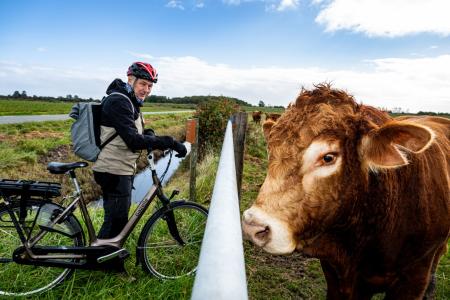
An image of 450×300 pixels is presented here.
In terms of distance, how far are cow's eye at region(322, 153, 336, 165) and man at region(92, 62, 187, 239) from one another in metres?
1.91

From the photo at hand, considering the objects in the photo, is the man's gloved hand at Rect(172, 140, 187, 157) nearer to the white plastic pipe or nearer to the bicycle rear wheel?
the bicycle rear wheel

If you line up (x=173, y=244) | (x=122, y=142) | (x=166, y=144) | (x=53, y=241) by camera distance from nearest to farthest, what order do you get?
(x=122, y=142), (x=166, y=144), (x=53, y=241), (x=173, y=244)

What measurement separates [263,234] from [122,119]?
1.98 meters

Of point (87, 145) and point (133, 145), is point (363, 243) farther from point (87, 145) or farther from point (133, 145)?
point (87, 145)

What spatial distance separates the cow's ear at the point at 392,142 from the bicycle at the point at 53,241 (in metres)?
2.27

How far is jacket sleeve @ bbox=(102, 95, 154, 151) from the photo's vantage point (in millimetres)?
3100

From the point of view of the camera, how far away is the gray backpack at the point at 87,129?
3133mm

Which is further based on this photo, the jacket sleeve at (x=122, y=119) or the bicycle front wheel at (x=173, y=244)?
the bicycle front wheel at (x=173, y=244)

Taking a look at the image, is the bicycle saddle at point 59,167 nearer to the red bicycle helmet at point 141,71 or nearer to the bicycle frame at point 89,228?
the bicycle frame at point 89,228

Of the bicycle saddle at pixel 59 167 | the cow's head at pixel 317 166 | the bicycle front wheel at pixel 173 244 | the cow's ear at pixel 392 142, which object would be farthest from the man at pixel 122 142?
the cow's ear at pixel 392 142

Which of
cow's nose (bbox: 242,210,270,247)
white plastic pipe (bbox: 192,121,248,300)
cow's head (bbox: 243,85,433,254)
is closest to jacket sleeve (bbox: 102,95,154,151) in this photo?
cow's head (bbox: 243,85,433,254)

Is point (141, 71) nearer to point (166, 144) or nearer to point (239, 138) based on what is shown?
point (166, 144)

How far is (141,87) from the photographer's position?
134 inches

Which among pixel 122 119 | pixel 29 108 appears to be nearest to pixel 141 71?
pixel 122 119
